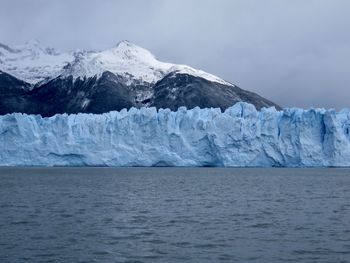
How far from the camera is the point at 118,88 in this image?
12231 cm

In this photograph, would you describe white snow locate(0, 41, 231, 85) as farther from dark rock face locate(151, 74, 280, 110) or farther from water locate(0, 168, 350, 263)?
water locate(0, 168, 350, 263)

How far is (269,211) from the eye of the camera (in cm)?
2445

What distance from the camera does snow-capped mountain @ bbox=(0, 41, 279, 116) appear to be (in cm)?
11850

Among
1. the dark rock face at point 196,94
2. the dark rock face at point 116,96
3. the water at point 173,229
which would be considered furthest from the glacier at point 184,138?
the dark rock face at point 196,94

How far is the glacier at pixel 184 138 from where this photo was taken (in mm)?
55772

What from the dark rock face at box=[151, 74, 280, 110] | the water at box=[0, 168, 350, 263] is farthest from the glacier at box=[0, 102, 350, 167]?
the dark rock face at box=[151, 74, 280, 110]

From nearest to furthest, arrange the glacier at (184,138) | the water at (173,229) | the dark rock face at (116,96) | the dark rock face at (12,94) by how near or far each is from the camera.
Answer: the water at (173,229) → the glacier at (184,138) → the dark rock face at (12,94) → the dark rock face at (116,96)

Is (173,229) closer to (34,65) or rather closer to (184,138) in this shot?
(184,138)

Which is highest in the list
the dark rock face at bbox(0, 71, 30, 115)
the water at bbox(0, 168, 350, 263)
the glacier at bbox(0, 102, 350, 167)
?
the dark rock face at bbox(0, 71, 30, 115)

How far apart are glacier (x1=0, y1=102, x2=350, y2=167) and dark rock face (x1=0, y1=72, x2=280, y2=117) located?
5436 cm

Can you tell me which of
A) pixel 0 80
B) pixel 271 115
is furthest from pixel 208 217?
pixel 0 80

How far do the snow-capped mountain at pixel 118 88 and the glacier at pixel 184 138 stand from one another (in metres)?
55.4

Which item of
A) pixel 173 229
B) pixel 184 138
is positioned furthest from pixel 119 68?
pixel 173 229

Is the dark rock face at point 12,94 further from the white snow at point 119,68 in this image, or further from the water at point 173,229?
the water at point 173,229
